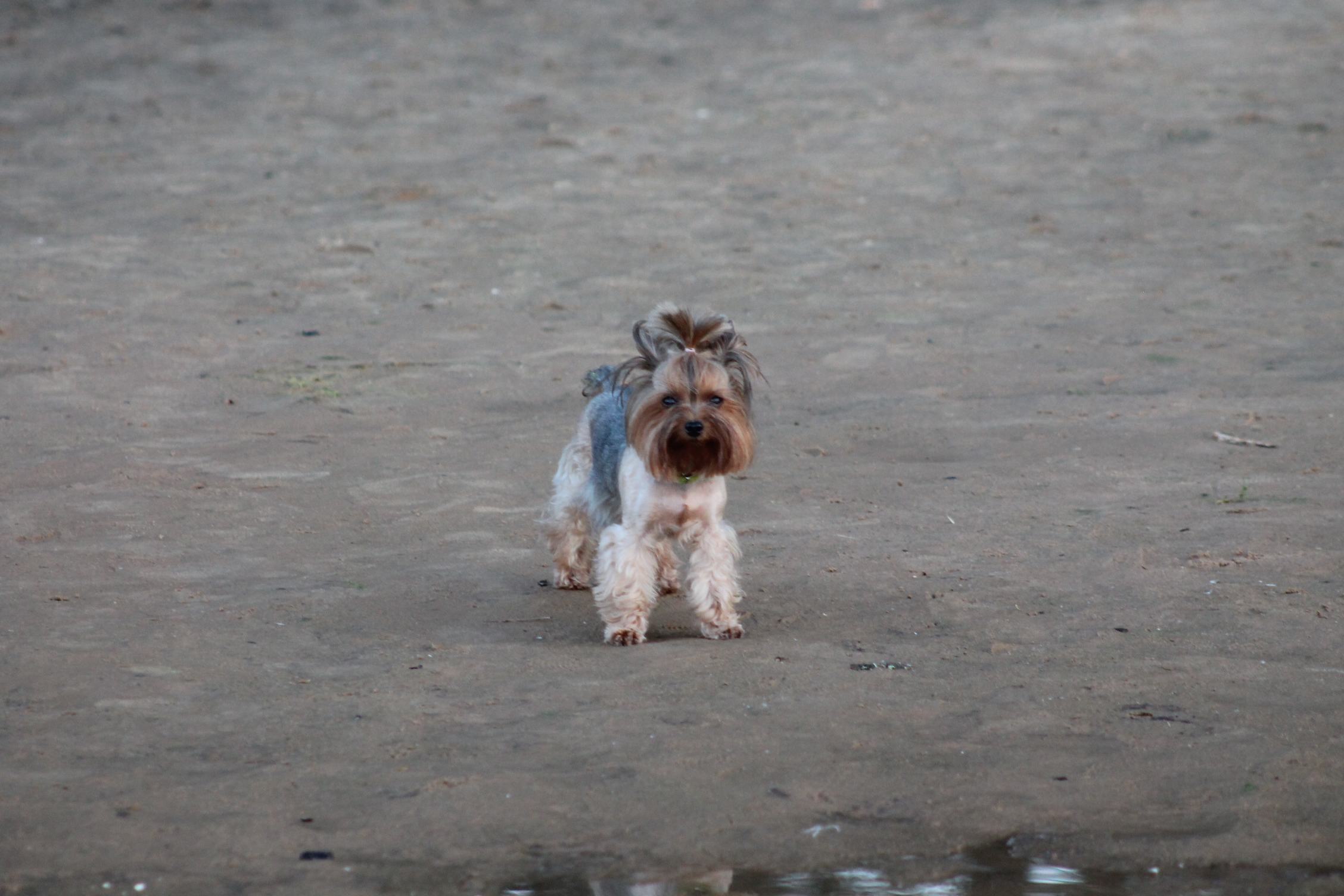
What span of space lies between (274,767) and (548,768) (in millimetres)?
834

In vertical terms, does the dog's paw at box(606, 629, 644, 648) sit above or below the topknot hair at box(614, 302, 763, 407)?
below

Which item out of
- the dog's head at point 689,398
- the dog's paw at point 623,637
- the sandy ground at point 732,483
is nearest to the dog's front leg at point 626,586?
the dog's paw at point 623,637

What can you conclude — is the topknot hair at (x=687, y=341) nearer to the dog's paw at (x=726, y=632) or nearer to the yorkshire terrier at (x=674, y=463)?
the yorkshire terrier at (x=674, y=463)

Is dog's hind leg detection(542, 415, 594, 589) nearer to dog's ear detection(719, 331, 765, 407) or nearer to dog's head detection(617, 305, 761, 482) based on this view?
dog's head detection(617, 305, 761, 482)

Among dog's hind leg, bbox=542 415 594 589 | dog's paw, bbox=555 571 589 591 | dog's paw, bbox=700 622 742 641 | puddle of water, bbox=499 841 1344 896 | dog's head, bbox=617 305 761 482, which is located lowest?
puddle of water, bbox=499 841 1344 896

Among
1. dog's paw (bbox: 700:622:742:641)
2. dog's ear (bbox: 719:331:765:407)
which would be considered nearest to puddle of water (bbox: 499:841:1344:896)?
dog's paw (bbox: 700:622:742:641)

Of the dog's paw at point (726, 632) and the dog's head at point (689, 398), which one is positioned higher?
the dog's head at point (689, 398)

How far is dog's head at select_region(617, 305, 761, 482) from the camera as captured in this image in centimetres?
568

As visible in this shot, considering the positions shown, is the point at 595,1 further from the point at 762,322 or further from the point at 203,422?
the point at 203,422

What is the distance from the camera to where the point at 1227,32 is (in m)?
18.3

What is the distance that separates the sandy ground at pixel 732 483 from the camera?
4.44 meters

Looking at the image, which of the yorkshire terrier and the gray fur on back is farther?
the gray fur on back

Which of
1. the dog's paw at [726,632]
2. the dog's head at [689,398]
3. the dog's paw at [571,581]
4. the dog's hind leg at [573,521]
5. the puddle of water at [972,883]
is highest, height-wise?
the dog's head at [689,398]

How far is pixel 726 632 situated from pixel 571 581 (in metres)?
1.08
